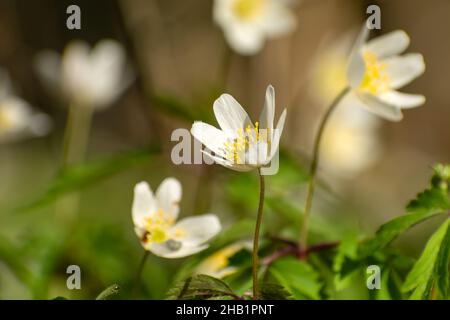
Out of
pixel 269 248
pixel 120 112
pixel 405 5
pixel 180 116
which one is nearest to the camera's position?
pixel 269 248

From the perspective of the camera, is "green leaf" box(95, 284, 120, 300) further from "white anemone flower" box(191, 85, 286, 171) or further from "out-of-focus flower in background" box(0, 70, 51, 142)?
"out-of-focus flower in background" box(0, 70, 51, 142)

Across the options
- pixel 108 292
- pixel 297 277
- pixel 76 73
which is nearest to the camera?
pixel 108 292

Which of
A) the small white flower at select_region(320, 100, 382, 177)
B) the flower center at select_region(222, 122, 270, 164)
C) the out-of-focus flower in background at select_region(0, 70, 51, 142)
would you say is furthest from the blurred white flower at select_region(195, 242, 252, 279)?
the small white flower at select_region(320, 100, 382, 177)

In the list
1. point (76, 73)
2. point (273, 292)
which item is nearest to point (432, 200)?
point (273, 292)

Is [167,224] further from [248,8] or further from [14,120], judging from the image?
[248,8]

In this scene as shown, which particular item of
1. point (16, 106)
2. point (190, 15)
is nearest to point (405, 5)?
point (190, 15)

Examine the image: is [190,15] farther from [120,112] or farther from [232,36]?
[232,36]
